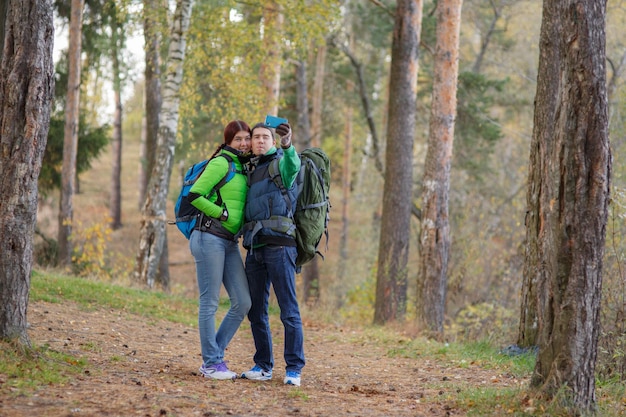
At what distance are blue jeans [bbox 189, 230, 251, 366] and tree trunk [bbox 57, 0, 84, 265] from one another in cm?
991

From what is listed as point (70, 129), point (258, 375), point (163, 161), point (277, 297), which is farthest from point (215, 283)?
point (70, 129)

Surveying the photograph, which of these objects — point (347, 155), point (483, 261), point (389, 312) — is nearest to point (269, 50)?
point (389, 312)

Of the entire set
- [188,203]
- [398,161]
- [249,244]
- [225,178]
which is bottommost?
[249,244]

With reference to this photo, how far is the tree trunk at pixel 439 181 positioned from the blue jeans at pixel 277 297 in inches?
208

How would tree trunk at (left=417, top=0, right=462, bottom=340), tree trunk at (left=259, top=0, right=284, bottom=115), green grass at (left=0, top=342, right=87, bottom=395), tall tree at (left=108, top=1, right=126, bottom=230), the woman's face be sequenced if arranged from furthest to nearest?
tall tree at (left=108, top=1, right=126, bottom=230) → tree trunk at (left=259, top=0, right=284, bottom=115) → tree trunk at (left=417, top=0, right=462, bottom=340) → the woman's face → green grass at (left=0, top=342, right=87, bottom=395)

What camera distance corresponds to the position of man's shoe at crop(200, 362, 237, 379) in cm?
615

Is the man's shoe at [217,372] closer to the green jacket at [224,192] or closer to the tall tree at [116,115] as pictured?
the green jacket at [224,192]

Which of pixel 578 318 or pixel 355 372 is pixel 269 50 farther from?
pixel 578 318

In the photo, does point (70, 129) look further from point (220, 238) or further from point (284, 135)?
point (284, 135)

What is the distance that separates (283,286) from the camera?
5.99m

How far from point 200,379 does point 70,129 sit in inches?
417

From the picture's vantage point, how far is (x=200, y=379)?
6090 mm

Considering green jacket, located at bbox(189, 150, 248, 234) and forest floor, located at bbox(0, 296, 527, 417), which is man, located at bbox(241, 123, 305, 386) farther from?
forest floor, located at bbox(0, 296, 527, 417)

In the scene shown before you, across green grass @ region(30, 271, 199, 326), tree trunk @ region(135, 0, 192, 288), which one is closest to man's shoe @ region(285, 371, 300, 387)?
green grass @ region(30, 271, 199, 326)
